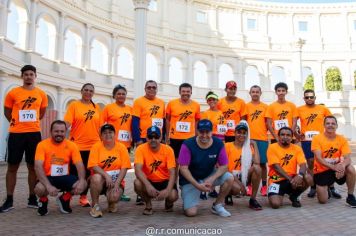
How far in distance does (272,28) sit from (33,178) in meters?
35.0

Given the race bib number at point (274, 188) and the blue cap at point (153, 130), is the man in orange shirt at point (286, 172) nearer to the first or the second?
the race bib number at point (274, 188)

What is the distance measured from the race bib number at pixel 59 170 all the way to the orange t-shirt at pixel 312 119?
4722 mm

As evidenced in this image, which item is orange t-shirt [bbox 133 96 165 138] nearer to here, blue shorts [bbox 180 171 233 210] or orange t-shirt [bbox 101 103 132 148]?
orange t-shirt [bbox 101 103 132 148]

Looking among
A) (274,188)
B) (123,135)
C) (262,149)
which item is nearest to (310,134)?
(262,149)

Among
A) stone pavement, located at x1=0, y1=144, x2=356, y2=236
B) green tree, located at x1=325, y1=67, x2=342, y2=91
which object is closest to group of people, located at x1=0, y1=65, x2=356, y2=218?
stone pavement, located at x1=0, y1=144, x2=356, y2=236

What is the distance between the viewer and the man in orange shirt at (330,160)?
20.0 ft

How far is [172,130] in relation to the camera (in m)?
6.62

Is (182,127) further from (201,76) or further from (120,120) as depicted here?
(201,76)

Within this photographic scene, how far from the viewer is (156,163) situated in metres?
5.54

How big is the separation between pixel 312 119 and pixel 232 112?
5.32 ft

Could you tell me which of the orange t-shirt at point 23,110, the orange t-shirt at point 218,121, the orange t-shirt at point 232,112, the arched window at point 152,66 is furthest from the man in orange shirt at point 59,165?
the arched window at point 152,66

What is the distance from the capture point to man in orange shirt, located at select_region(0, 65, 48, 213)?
572cm

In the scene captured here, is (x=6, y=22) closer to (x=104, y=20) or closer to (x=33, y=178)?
(x=104, y=20)

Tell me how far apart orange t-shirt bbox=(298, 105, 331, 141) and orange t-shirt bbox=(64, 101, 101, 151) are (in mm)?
4179
